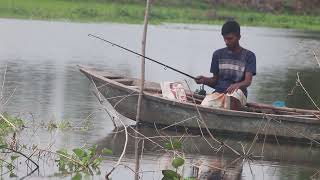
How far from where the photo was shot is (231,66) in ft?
39.7

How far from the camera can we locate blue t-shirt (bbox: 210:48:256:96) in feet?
39.4

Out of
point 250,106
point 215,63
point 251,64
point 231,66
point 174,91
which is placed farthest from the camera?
point 174,91

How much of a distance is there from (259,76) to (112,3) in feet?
98.9

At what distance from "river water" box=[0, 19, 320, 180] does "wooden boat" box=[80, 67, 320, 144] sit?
0.21 meters

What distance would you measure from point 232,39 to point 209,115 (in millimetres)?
1024

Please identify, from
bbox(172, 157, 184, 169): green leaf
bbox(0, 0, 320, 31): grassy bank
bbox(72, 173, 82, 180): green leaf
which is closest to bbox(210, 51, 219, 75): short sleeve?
bbox(172, 157, 184, 169): green leaf

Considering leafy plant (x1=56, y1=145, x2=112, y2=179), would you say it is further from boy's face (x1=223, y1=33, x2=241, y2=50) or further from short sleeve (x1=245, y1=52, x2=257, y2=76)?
short sleeve (x1=245, y1=52, x2=257, y2=76)

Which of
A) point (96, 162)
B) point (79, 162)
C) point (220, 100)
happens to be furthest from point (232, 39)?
point (79, 162)

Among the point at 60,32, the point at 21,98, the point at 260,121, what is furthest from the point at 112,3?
the point at 260,121

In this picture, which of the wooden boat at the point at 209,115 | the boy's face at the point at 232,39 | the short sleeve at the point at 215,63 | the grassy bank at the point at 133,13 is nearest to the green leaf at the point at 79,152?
the wooden boat at the point at 209,115

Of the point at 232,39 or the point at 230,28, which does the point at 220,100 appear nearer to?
the point at 232,39

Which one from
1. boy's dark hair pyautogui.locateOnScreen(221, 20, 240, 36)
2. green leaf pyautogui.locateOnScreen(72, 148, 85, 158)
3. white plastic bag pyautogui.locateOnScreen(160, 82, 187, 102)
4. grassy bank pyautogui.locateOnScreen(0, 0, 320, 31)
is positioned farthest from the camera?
grassy bank pyautogui.locateOnScreen(0, 0, 320, 31)

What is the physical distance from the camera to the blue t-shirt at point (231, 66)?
12.0 meters

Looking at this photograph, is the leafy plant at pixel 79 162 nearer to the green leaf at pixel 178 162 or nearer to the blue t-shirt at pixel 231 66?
the green leaf at pixel 178 162
